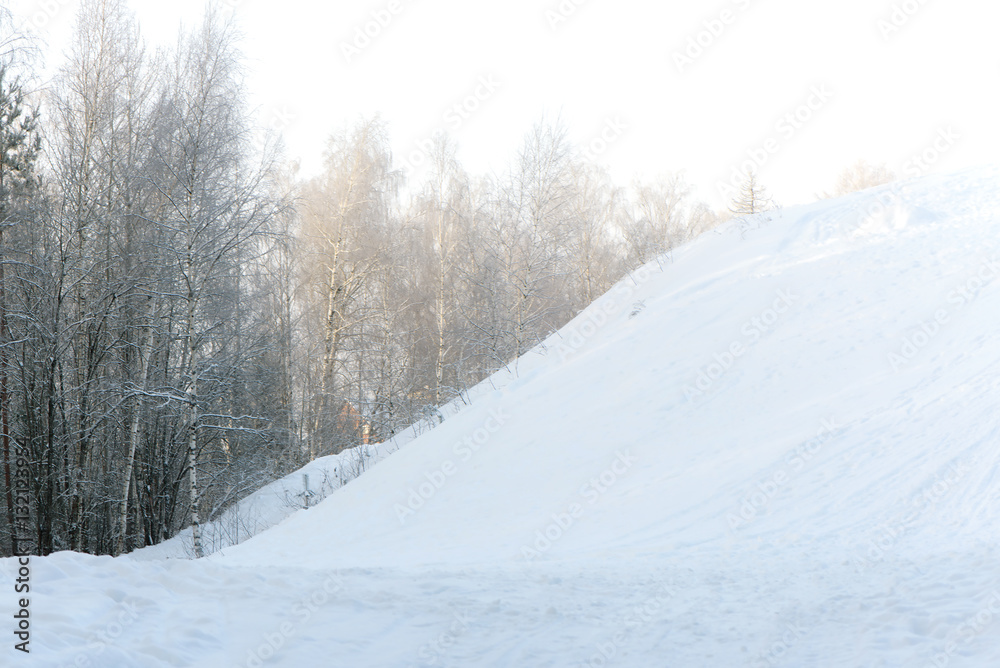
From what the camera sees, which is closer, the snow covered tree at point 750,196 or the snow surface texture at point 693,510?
the snow surface texture at point 693,510

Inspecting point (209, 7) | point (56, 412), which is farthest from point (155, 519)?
point (209, 7)

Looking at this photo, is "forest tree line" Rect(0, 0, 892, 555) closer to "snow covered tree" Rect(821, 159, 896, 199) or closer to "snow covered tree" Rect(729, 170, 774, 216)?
"snow covered tree" Rect(729, 170, 774, 216)

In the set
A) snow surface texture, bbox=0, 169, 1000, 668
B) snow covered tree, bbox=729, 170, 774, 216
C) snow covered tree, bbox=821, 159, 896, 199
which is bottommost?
snow surface texture, bbox=0, 169, 1000, 668

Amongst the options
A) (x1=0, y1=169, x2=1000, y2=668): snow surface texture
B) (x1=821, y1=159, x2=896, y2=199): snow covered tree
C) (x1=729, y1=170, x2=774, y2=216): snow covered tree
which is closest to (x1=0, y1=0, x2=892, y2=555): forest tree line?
(x1=0, y1=169, x2=1000, y2=668): snow surface texture

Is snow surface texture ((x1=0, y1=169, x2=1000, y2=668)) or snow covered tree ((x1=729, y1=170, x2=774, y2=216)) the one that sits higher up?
snow covered tree ((x1=729, y1=170, x2=774, y2=216))

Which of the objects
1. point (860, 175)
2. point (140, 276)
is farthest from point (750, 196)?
point (140, 276)

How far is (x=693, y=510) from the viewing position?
20.8 ft

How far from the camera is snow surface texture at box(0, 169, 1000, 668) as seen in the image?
148 inches

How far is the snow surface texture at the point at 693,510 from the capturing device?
12.3 feet

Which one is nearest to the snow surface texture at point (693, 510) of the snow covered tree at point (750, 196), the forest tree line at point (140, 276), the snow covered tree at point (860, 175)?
the forest tree line at point (140, 276)

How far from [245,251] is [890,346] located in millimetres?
11579

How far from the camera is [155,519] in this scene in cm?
1556

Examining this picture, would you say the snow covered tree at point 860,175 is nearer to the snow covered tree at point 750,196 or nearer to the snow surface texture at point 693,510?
the snow covered tree at point 750,196

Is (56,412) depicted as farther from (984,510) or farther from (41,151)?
(984,510)
